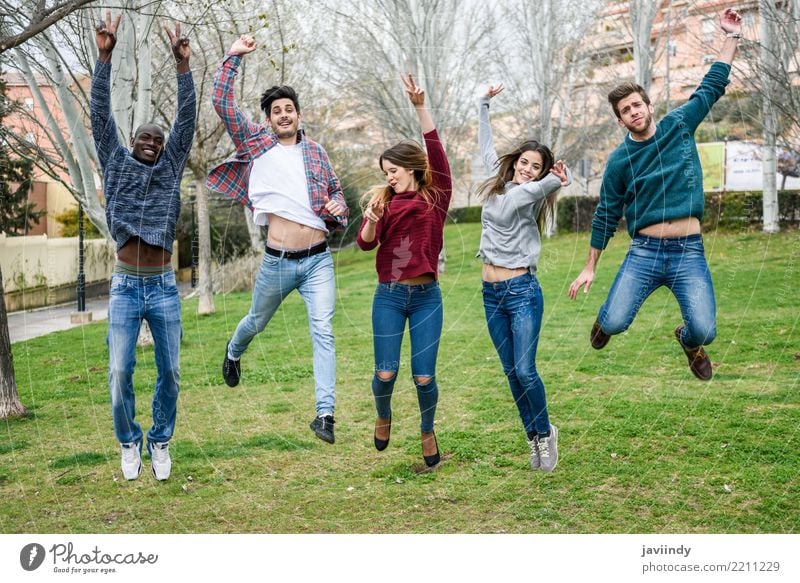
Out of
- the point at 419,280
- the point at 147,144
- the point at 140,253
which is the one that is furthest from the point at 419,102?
the point at 140,253

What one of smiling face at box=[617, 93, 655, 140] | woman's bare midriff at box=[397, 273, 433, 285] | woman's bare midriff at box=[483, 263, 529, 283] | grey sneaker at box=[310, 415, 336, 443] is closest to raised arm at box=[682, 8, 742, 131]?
smiling face at box=[617, 93, 655, 140]

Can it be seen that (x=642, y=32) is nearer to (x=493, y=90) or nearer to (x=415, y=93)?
(x=493, y=90)

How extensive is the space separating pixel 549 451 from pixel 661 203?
1831 millimetres

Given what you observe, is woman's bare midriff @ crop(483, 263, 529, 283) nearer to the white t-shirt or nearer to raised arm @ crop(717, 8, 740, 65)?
the white t-shirt

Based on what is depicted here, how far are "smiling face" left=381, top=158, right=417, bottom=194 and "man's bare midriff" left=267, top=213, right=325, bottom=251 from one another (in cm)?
55

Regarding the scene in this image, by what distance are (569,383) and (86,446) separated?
4.66 m

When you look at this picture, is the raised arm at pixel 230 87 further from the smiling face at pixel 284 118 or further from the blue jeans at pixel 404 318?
the blue jeans at pixel 404 318

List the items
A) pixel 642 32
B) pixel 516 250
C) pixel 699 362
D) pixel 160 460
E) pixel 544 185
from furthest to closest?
pixel 642 32, pixel 699 362, pixel 160 460, pixel 516 250, pixel 544 185

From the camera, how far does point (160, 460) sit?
586 centimetres

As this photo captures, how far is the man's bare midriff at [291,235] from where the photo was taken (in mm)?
5477

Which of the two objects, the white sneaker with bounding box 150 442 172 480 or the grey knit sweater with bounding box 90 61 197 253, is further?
the white sneaker with bounding box 150 442 172 480

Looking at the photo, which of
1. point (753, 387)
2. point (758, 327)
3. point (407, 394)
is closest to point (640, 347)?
point (758, 327)

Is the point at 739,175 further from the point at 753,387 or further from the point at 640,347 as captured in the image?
the point at 753,387

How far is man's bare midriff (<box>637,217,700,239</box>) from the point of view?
5.52 meters
